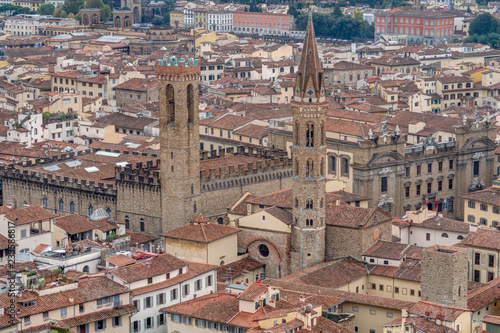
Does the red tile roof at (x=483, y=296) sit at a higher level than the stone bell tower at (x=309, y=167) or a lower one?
lower

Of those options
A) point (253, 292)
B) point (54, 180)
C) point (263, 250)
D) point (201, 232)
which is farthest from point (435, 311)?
point (54, 180)

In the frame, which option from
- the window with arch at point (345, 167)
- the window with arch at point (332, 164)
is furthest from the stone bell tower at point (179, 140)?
the window with arch at point (332, 164)

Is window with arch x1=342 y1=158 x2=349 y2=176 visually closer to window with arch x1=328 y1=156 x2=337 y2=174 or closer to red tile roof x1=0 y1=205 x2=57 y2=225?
window with arch x1=328 y1=156 x2=337 y2=174

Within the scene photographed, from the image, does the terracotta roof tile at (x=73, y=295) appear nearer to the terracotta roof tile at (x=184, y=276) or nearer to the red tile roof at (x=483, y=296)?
the terracotta roof tile at (x=184, y=276)

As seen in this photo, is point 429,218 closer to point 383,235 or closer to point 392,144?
point 383,235

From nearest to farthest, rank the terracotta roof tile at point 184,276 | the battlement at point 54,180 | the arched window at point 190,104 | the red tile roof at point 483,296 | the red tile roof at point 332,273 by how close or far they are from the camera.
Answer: the red tile roof at point 483,296
the terracotta roof tile at point 184,276
the red tile roof at point 332,273
the arched window at point 190,104
the battlement at point 54,180

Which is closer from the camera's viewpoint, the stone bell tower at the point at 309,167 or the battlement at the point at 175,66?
the stone bell tower at the point at 309,167

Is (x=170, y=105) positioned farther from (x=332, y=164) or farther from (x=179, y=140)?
(x=332, y=164)

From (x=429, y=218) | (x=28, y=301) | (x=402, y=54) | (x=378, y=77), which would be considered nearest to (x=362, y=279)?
(x=429, y=218)
